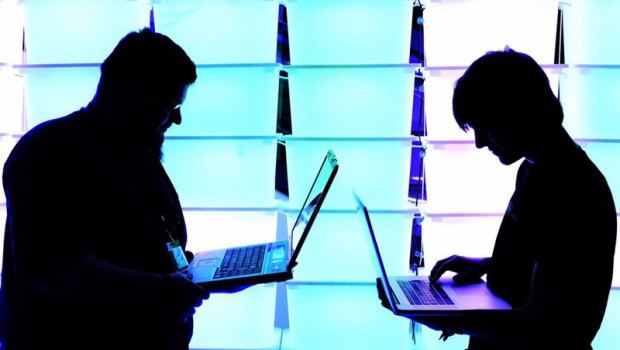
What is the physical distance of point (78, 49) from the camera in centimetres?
141

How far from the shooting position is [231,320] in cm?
151

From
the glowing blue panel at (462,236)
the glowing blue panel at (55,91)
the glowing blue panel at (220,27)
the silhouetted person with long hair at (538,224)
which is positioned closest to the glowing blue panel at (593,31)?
the glowing blue panel at (462,236)

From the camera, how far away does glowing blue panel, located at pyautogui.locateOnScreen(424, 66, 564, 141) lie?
1376 millimetres

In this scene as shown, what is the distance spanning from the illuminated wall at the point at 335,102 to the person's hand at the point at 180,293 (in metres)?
0.60

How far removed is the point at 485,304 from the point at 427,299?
0.38 feet

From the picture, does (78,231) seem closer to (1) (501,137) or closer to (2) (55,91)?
(1) (501,137)

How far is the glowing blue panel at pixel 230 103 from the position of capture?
1424mm

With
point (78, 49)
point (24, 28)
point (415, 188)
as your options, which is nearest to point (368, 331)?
point (415, 188)

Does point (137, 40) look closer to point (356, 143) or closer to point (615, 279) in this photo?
point (356, 143)

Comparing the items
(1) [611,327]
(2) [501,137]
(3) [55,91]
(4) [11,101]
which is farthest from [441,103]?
(4) [11,101]

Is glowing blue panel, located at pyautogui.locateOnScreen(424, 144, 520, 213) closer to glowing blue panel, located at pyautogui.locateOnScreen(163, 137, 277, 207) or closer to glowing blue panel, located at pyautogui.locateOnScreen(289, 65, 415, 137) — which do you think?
glowing blue panel, located at pyautogui.locateOnScreen(289, 65, 415, 137)

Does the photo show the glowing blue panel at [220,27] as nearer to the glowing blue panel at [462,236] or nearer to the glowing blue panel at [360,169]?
the glowing blue panel at [360,169]

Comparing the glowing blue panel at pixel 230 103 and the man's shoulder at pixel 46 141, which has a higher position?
the glowing blue panel at pixel 230 103

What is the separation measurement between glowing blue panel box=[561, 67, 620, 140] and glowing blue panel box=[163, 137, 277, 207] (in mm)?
892
